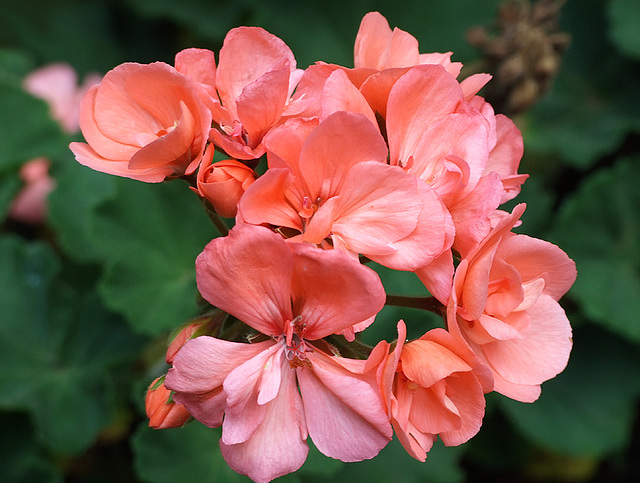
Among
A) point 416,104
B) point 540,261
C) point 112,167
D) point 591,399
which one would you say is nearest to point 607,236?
point 591,399

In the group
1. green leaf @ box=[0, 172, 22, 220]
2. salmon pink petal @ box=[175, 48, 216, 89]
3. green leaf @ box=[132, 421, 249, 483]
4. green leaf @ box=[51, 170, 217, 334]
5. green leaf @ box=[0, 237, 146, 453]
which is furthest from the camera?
green leaf @ box=[0, 172, 22, 220]

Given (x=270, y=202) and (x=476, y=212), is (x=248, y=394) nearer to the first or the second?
(x=270, y=202)

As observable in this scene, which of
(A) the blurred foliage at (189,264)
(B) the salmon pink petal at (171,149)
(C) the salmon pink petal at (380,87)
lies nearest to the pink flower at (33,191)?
(A) the blurred foliage at (189,264)

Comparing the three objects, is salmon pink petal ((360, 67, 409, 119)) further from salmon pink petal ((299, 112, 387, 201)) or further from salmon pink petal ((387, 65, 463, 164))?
salmon pink petal ((299, 112, 387, 201))

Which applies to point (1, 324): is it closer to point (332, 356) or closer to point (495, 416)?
point (332, 356)

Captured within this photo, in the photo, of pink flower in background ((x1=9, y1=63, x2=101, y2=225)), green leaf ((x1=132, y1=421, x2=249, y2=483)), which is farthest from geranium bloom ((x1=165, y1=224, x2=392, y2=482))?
pink flower in background ((x1=9, y1=63, x2=101, y2=225))

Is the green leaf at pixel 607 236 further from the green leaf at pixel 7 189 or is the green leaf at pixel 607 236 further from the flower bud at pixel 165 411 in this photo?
the green leaf at pixel 7 189
